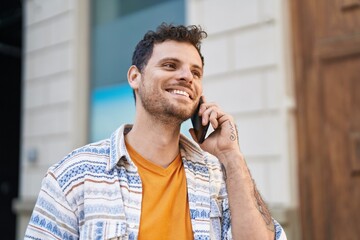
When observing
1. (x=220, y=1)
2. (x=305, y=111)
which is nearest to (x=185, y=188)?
(x=305, y=111)

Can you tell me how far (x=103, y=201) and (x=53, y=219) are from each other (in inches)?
8.0

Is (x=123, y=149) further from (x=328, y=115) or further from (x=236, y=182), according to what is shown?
(x=328, y=115)

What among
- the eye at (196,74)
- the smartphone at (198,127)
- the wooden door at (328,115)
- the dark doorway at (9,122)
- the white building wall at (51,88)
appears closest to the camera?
the eye at (196,74)

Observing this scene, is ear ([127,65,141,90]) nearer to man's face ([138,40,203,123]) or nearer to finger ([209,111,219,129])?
man's face ([138,40,203,123])

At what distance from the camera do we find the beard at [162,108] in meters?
2.11

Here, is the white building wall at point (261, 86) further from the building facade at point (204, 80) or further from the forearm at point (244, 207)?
the forearm at point (244, 207)

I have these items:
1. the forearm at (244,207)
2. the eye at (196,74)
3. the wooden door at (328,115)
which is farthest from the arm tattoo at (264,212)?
the wooden door at (328,115)

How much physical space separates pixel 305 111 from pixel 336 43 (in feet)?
2.05

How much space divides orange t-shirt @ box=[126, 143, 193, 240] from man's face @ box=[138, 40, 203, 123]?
0.74ft

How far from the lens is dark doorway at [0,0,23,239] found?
8930 millimetres

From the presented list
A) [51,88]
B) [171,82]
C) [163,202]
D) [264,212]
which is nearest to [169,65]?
[171,82]

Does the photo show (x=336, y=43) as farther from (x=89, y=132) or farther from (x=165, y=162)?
(x=89, y=132)

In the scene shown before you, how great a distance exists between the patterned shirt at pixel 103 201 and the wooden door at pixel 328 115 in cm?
189

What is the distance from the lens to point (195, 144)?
2.31 meters
